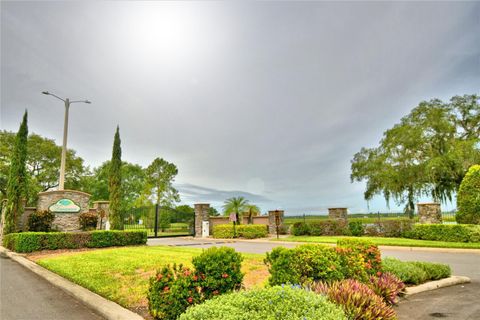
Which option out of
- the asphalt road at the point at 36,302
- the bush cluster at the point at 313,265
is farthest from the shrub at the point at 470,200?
the asphalt road at the point at 36,302

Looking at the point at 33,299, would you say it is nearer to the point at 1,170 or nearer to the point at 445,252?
the point at 445,252

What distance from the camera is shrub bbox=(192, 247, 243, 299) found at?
14.4 ft

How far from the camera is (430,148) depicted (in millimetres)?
25953

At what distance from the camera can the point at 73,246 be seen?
1485 centimetres

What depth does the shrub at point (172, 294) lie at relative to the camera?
13.7ft

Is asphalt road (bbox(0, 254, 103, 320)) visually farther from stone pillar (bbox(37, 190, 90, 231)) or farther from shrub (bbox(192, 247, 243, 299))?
stone pillar (bbox(37, 190, 90, 231))

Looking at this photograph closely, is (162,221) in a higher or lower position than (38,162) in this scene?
lower

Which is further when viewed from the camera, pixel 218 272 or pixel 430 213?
pixel 430 213

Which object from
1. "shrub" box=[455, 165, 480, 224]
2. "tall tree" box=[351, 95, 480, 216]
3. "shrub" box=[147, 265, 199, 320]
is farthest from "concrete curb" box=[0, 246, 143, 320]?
"tall tree" box=[351, 95, 480, 216]

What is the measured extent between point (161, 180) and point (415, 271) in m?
39.5

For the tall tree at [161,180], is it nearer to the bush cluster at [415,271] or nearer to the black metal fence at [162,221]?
the black metal fence at [162,221]

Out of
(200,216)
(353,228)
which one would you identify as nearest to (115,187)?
(200,216)

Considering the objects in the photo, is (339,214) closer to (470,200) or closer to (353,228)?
(353,228)

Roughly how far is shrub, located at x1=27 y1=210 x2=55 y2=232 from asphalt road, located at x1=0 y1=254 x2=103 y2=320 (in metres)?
9.29
